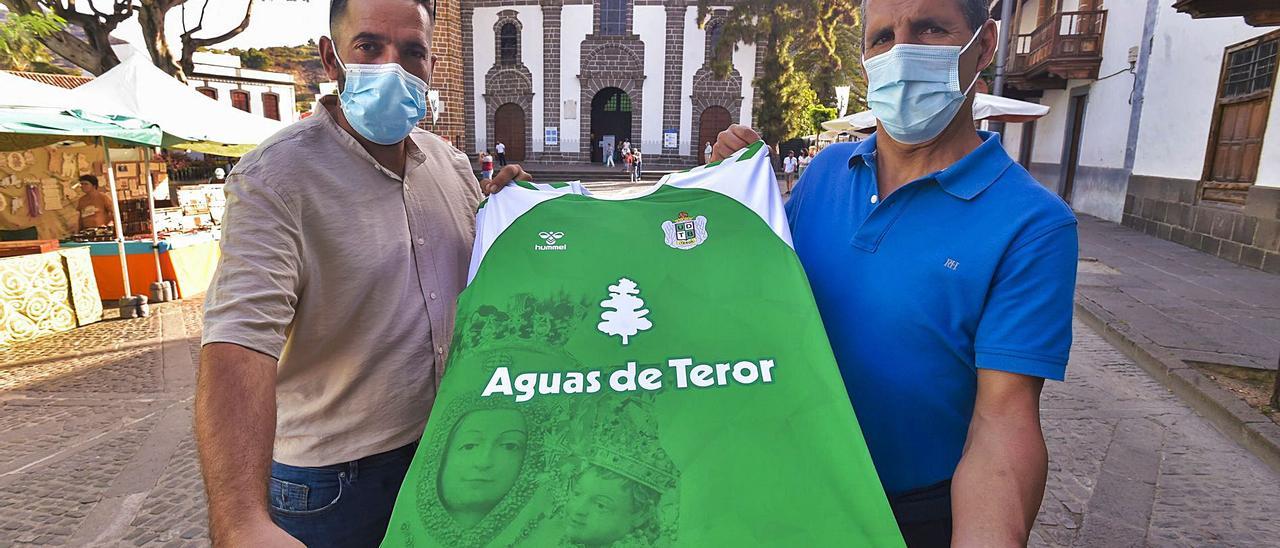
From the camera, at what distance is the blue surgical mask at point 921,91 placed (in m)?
1.54

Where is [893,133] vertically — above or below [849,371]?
above

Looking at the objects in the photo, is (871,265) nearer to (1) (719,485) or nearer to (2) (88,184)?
(1) (719,485)

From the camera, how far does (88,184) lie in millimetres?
9141

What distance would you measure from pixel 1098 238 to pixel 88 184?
1517 centimetres

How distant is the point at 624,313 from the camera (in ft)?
4.51

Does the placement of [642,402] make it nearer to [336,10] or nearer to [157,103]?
[336,10]

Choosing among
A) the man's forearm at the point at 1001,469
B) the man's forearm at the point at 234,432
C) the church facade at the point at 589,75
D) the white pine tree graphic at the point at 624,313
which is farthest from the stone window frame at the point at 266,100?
the man's forearm at the point at 1001,469

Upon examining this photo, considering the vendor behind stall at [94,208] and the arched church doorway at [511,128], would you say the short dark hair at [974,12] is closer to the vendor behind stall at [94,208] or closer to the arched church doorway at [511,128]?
the vendor behind stall at [94,208]

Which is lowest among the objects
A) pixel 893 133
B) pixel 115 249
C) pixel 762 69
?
pixel 115 249

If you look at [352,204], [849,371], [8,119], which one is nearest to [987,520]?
[849,371]

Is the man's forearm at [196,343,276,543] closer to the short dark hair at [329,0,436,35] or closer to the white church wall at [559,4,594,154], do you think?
the short dark hair at [329,0,436,35]

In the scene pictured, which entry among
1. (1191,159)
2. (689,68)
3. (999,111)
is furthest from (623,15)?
(1191,159)

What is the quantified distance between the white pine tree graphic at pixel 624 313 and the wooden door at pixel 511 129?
1201 inches

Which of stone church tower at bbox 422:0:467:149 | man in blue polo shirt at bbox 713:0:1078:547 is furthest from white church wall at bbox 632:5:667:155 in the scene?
man in blue polo shirt at bbox 713:0:1078:547
